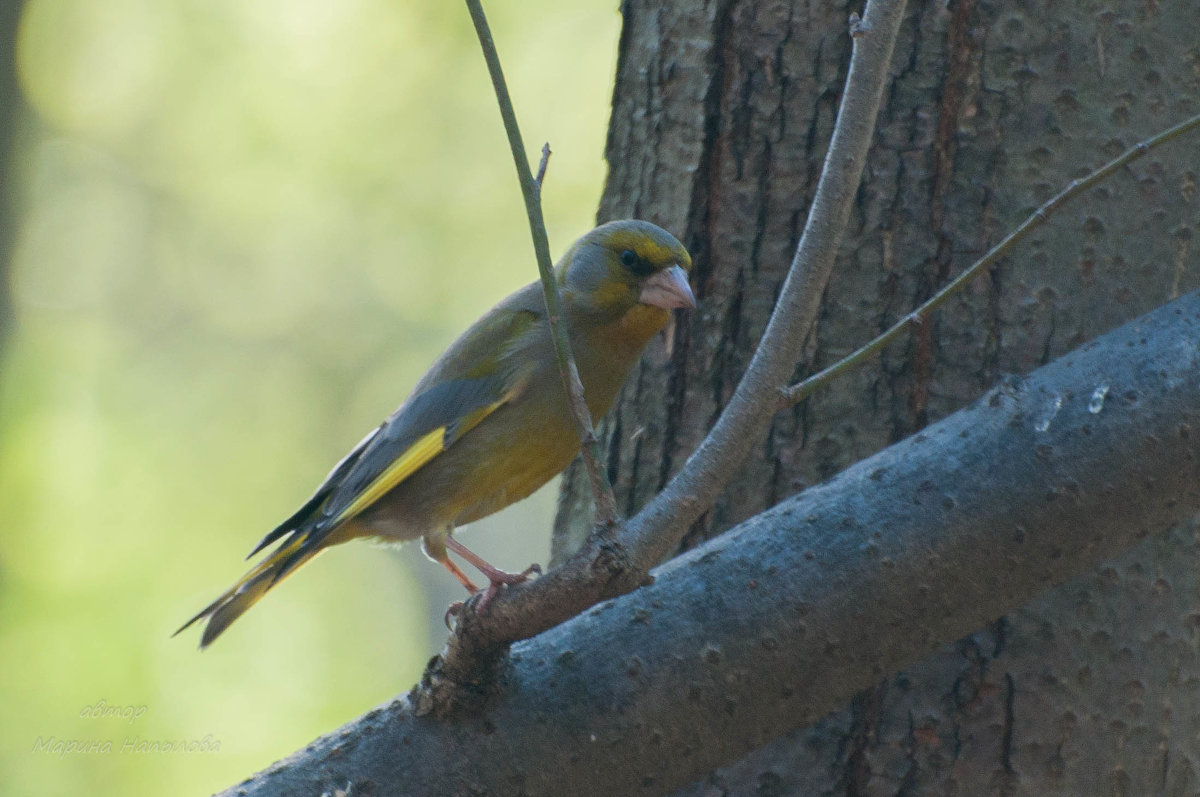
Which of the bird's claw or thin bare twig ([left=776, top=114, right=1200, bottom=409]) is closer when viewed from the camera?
thin bare twig ([left=776, top=114, right=1200, bottom=409])

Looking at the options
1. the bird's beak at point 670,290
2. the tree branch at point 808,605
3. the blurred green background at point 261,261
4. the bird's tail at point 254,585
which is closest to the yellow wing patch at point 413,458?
the bird's tail at point 254,585

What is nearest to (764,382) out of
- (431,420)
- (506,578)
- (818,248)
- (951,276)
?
(818,248)

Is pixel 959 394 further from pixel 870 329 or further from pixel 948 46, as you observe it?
pixel 948 46

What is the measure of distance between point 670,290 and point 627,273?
341 millimetres

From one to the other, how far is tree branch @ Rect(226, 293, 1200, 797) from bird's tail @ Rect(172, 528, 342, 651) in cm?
106

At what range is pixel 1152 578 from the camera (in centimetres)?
259

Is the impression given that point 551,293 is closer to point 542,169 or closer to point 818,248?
point 542,169

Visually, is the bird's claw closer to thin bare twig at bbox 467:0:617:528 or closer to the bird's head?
thin bare twig at bbox 467:0:617:528

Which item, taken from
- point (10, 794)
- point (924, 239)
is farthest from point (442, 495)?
point (10, 794)

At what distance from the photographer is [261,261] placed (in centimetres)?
1379

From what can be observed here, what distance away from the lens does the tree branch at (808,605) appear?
1964 millimetres

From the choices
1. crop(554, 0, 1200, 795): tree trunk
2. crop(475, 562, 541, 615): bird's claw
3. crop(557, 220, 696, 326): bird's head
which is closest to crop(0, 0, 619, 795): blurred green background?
crop(557, 220, 696, 326): bird's head

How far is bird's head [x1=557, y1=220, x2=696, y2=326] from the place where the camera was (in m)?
2.97

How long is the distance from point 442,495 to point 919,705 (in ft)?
4.78
